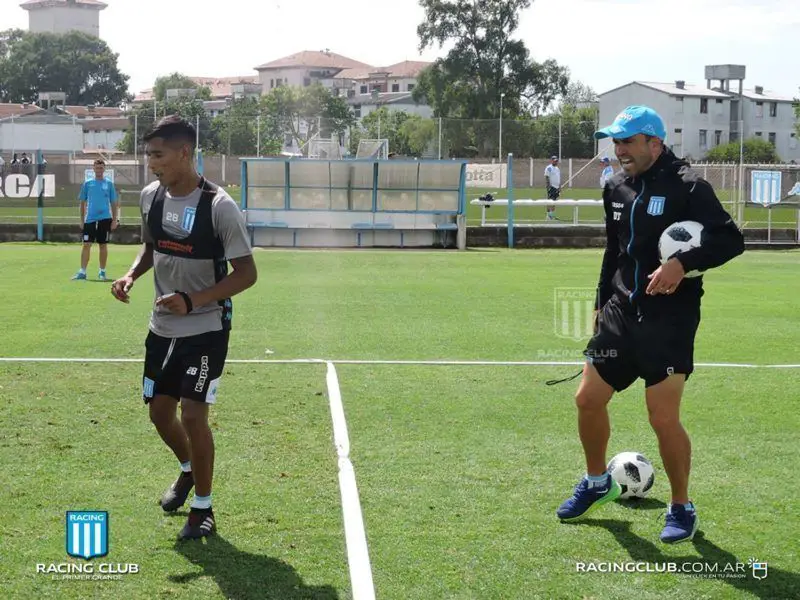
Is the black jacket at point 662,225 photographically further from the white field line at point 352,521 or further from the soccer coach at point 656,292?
the white field line at point 352,521

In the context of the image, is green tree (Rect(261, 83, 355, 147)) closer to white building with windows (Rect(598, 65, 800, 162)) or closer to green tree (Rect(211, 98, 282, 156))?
green tree (Rect(211, 98, 282, 156))

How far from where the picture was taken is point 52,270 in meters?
19.6

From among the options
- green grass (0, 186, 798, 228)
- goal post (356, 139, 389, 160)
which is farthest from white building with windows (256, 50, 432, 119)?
green grass (0, 186, 798, 228)

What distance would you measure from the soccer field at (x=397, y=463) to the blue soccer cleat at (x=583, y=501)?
0.24ft

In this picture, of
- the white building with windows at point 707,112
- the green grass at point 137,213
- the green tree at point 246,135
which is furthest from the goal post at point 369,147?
the white building with windows at point 707,112

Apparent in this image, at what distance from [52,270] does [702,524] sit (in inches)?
631

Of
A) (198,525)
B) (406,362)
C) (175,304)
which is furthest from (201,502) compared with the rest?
(406,362)

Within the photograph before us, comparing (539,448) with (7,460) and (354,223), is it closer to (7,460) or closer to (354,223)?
(7,460)

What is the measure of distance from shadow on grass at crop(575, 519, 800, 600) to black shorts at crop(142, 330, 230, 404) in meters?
1.97

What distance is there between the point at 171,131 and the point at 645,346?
248 centimetres

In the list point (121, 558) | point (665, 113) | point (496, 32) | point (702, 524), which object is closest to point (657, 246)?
point (702, 524)

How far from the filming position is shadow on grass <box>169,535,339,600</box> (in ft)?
15.1

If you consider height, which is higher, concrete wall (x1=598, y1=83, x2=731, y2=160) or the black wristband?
concrete wall (x1=598, y1=83, x2=731, y2=160)

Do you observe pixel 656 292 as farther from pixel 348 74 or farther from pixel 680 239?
pixel 348 74
